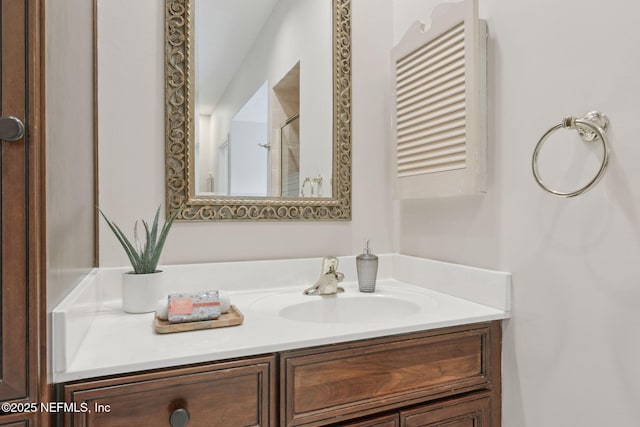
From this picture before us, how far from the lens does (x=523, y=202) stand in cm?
109

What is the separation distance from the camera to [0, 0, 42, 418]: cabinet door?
2.15 feet

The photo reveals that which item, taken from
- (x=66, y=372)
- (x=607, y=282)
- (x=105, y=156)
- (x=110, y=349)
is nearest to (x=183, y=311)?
(x=110, y=349)

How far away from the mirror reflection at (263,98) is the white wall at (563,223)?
22.2 inches

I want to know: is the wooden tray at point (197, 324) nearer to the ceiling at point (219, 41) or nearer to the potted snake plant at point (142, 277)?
the potted snake plant at point (142, 277)

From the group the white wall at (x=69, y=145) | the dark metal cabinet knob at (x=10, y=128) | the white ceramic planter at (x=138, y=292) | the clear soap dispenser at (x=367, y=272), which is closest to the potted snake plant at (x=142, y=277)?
the white ceramic planter at (x=138, y=292)

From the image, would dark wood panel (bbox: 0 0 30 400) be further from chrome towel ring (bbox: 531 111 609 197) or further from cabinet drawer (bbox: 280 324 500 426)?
chrome towel ring (bbox: 531 111 609 197)

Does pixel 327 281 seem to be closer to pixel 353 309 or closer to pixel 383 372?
pixel 353 309

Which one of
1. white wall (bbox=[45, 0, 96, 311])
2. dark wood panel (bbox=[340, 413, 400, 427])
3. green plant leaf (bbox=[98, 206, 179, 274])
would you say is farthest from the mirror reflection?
dark wood panel (bbox=[340, 413, 400, 427])

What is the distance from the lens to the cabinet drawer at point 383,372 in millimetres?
930

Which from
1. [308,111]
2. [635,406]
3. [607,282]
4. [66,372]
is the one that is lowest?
[635,406]

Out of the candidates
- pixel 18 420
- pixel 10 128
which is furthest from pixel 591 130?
pixel 18 420

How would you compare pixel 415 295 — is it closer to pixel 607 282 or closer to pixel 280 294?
pixel 280 294

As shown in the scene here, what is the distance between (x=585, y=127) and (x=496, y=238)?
1.27 ft

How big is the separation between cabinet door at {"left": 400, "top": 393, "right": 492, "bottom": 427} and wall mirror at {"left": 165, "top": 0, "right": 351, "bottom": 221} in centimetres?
72
